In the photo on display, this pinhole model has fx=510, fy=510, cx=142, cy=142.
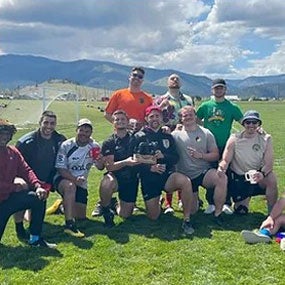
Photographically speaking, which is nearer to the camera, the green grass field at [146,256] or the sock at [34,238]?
the green grass field at [146,256]

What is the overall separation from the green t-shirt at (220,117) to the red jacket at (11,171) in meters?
3.38

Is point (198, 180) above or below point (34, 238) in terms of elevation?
above

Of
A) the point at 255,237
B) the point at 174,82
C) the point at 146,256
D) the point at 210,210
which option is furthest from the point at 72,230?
the point at 174,82

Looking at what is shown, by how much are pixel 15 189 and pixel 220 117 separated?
3.81 m

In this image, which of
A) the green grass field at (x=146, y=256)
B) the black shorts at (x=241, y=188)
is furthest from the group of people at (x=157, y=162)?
the green grass field at (x=146, y=256)

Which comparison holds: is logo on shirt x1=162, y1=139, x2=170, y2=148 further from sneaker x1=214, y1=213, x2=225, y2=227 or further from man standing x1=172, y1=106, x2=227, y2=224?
sneaker x1=214, y1=213, x2=225, y2=227

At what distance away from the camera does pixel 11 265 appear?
6586mm

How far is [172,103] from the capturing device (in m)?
9.09

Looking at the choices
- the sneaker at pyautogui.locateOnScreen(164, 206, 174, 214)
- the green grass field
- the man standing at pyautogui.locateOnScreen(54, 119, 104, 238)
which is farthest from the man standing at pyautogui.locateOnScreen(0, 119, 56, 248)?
the sneaker at pyautogui.locateOnScreen(164, 206, 174, 214)

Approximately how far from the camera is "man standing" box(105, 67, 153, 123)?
9.24 meters

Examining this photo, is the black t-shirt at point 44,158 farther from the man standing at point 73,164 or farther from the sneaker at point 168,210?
the sneaker at point 168,210

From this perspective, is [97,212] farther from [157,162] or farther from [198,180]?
[198,180]

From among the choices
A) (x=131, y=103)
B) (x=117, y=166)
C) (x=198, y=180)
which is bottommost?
(x=198, y=180)

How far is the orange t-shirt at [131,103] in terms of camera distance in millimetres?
9242
